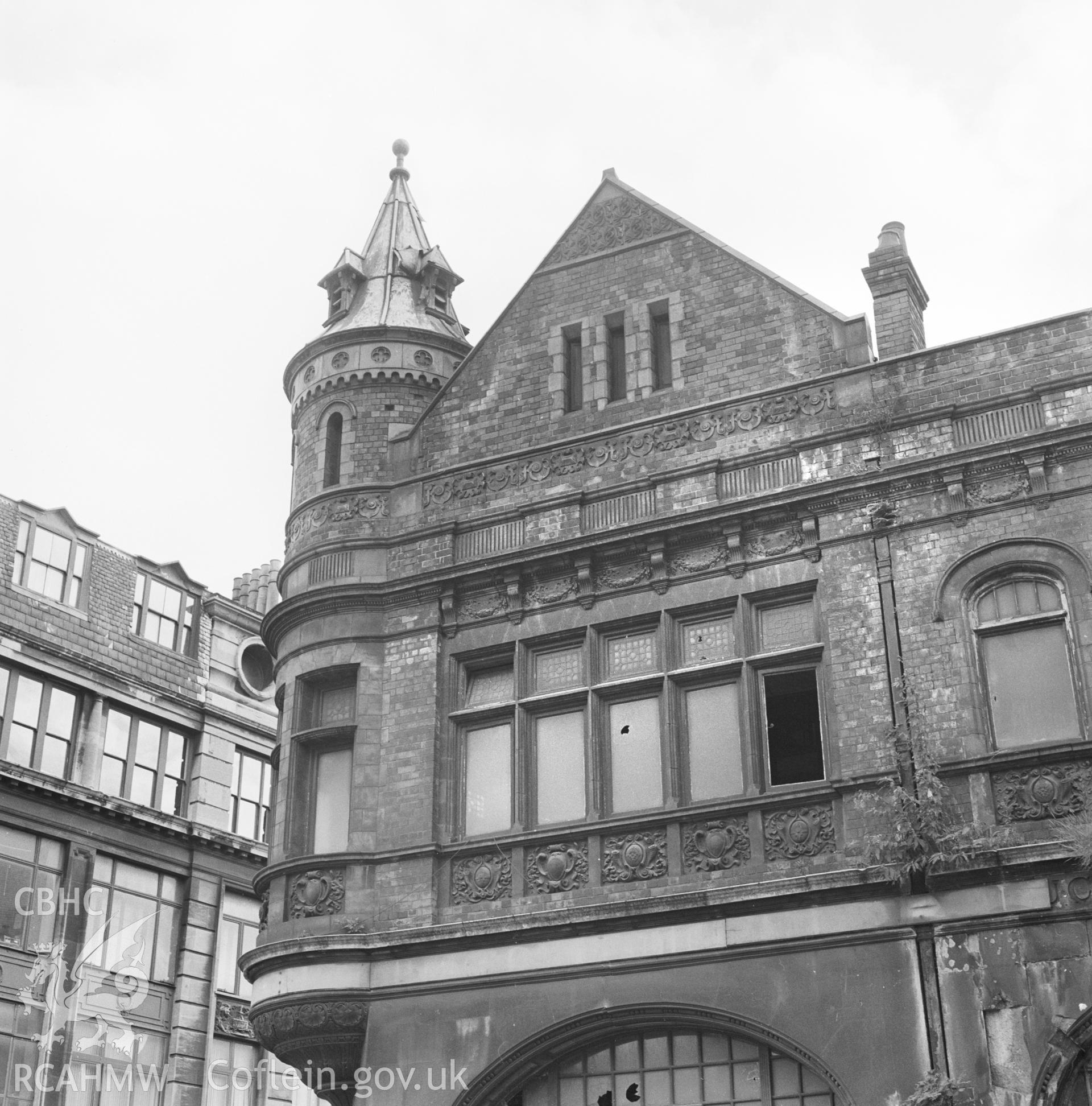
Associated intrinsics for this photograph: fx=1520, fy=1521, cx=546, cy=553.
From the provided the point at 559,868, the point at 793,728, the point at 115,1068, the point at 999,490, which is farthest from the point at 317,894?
the point at 115,1068

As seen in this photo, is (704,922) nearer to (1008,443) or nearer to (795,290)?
(1008,443)

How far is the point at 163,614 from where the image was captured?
35.0 m

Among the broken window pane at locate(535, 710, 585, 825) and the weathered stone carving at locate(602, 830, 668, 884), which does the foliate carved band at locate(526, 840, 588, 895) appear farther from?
the broken window pane at locate(535, 710, 585, 825)

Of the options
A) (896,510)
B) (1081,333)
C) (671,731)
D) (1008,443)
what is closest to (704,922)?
(671,731)

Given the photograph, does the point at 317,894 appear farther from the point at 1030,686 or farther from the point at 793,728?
the point at 1030,686

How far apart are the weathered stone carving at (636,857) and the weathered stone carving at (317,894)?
10.8 ft

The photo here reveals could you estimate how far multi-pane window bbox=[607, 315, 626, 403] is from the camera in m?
19.7

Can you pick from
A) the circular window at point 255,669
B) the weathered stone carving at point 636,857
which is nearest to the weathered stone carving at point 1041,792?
the weathered stone carving at point 636,857

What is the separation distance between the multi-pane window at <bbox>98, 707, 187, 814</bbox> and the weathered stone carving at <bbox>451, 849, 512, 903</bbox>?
16.6 metres

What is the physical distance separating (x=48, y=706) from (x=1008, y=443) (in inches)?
858

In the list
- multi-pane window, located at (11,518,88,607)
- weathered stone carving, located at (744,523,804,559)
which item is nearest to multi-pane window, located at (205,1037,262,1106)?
multi-pane window, located at (11,518,88,607)

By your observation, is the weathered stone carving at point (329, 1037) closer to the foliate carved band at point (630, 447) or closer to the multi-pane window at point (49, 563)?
the foliate carved band at point (630, 447)

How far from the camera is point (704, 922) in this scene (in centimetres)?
1570

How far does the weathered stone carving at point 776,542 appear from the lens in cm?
1727
